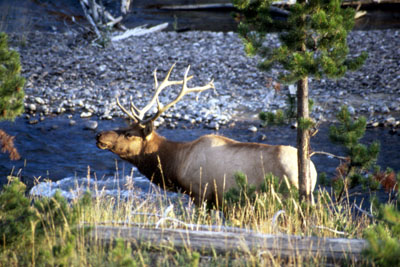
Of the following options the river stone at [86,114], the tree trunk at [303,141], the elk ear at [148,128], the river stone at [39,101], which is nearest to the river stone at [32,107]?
the river stone at [39,101]

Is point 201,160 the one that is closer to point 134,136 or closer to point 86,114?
point 134,136

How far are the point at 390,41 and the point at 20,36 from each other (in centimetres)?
1246

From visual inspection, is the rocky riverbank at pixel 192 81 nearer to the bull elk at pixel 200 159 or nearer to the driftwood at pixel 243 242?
the bull elk at pixel 200 159

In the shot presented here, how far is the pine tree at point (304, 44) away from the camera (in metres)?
5.39

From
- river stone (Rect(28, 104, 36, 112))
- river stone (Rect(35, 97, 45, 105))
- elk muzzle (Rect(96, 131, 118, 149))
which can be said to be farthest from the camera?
river stone (Rect(35, 97, 45, 105))

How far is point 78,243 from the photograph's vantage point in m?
4.16

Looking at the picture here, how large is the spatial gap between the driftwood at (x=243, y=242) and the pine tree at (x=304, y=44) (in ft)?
5.47

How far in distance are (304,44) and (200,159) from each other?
7.28 ft

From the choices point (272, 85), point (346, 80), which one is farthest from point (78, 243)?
point (346, 80)

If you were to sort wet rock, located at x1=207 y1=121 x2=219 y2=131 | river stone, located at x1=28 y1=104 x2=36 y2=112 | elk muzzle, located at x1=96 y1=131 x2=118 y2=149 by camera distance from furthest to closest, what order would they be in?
river stone, located at x1=28 y1=104 x2=36 y2=112, wet rock, located at x1=207 y1=121 x2=219 y2=131, elk muzzle, located at x1=96 y1=131 x2=118 y2=149

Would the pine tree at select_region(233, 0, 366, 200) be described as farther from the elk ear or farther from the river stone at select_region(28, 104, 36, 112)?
the river stone at select_region(28, 104, 36, 112)

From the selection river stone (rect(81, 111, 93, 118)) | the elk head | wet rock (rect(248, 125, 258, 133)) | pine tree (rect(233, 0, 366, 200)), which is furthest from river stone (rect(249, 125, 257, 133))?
pine tree (rect(233, 0, 366, 200))

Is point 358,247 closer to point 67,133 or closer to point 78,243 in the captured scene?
point 78,243

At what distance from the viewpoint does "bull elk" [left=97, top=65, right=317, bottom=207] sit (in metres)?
6.79
